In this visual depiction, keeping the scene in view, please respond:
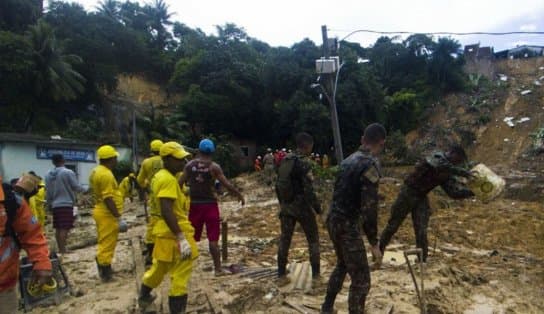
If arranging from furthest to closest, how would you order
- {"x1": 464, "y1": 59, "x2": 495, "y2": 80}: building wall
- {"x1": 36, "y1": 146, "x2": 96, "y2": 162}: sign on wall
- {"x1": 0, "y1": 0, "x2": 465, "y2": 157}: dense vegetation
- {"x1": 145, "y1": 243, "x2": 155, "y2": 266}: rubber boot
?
1. {"x1": 464, "y1": 59, "x2": 495, "y2": 80}: building wall
2. {"x1": 0, "y1": 0, "x2": 465, "y2": 157}: dense vegetation
3. {"x1": 36, "y1": 146, "x2": 96, "y2": 162}: sign on wall
4. {"x1": 145, "y1": 243, "x2": 155, "y2": 266}: rubber boot

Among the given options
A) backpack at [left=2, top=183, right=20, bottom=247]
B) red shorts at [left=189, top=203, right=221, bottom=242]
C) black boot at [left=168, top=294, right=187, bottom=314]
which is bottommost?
black boot at [left=168, top=294, right=187, bottom=314]

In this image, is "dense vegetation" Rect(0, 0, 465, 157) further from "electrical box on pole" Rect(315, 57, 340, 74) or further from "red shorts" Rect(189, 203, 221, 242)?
"red shorts" Rect(189, 203, 221, 242)

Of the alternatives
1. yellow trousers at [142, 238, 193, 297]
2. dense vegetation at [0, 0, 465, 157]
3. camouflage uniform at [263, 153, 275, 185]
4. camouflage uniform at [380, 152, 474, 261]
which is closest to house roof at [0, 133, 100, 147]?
dense vegetation at [0, 0, 465, 157]

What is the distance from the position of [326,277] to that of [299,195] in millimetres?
1114

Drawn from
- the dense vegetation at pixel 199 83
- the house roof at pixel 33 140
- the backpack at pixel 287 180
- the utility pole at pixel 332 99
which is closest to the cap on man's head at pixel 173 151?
the backpack at pixel 287 180

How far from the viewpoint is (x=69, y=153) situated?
73.9ft

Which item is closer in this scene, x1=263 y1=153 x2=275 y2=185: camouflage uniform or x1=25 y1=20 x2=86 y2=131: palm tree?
x1=263 y1=153 x2=275 y2=185: camouflage uniform

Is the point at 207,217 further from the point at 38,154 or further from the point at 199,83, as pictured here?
the point at 199,83

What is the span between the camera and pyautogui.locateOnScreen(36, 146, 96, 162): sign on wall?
2172cm

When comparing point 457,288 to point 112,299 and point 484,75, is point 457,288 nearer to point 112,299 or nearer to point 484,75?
point 112,299

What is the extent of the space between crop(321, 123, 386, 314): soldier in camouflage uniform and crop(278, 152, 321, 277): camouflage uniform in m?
1.22

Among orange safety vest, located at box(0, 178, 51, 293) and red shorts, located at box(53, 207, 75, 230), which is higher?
orange safety vest, located at box(0, 178, 51, 293)

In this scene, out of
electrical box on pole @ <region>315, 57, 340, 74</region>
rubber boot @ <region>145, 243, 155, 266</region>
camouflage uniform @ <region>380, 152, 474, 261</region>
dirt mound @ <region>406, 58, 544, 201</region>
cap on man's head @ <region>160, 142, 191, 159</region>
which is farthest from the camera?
dirt mound @ <region>406, 58, 544, 201</region>

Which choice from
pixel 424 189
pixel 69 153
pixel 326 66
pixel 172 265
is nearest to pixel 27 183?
pixel 172 265
